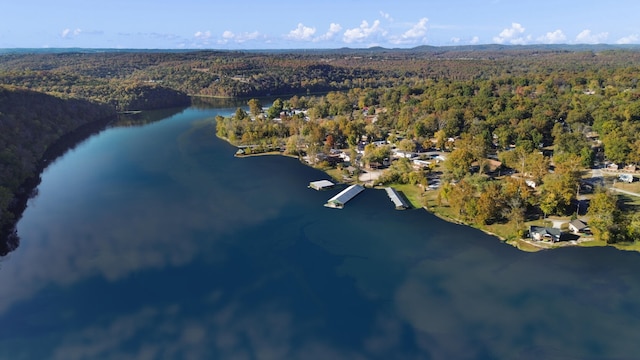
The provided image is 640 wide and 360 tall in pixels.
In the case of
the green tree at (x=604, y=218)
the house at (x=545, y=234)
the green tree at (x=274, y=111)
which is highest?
the green tree at (x=274, y=111)

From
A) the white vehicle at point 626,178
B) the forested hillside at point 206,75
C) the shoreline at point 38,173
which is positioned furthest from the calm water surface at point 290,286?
the forested hillside at point 206,75

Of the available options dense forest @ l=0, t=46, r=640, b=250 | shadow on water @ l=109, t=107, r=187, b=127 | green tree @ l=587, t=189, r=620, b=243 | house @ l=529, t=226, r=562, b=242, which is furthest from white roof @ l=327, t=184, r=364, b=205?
shadow on water @ l=109, t=107, r=187, b=127

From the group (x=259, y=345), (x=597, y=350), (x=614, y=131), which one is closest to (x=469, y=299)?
(x=597, y=350)

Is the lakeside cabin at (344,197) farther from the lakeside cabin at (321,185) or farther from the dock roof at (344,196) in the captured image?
the lakeside cabin at (321,185)

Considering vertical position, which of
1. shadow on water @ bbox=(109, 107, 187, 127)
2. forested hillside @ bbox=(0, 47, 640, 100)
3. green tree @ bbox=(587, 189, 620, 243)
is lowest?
green tree @ bbox=(587, 189, 620, 243)

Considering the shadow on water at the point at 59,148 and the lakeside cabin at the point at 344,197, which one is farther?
the lakeside cabin at the point at 344,197

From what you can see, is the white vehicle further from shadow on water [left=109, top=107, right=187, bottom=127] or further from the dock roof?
shadow on water [left=109, top=107, right=187, bottom=127]
